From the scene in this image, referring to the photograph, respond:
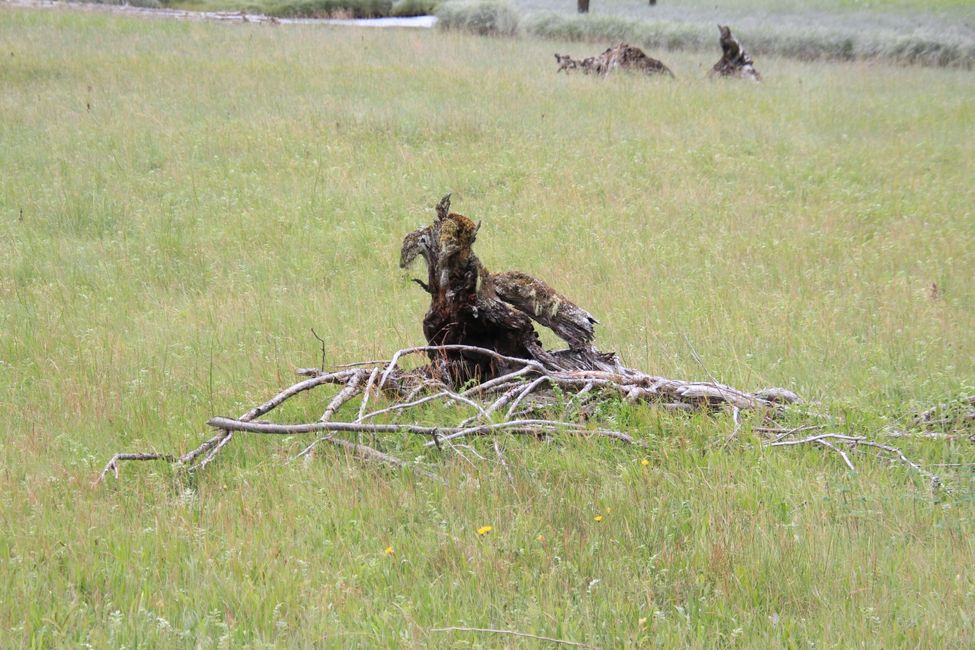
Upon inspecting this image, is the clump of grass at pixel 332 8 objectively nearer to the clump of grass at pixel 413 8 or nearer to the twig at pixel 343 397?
the clump of grass at pixel 413 8

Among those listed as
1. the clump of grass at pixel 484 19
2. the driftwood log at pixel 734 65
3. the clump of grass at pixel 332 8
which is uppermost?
the clump of grass at pixel 332 8

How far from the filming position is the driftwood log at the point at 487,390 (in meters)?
4.79

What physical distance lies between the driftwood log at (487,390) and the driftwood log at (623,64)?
15449mm

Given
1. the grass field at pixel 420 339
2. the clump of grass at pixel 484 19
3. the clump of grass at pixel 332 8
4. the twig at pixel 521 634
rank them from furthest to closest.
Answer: the clump of grass at pixel 332 8, the clump of grass at pixel 484 19, the grass field at pixel 420 339, the twig at pixel 521 634

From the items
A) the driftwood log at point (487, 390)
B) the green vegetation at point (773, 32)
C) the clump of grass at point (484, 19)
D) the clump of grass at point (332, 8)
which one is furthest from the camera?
the clump of grass at point (332, 8)

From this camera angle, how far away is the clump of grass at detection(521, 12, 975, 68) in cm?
2475

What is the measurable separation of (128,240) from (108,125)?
535 centimetres

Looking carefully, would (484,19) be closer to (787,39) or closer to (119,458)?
(787,39)

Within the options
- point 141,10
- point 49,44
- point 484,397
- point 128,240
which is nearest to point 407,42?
point 49,44

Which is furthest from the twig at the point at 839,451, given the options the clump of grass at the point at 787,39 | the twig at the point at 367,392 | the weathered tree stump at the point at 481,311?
the clump of grass at the point at 787,39

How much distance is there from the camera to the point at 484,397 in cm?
539

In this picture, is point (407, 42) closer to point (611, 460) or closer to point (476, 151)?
point (476, 151)

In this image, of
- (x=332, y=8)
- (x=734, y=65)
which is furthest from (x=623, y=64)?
(x=332, y=8)

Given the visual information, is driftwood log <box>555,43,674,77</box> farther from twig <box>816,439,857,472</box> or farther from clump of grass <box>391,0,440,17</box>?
clump of grass <box>391,0,440,17</box>
